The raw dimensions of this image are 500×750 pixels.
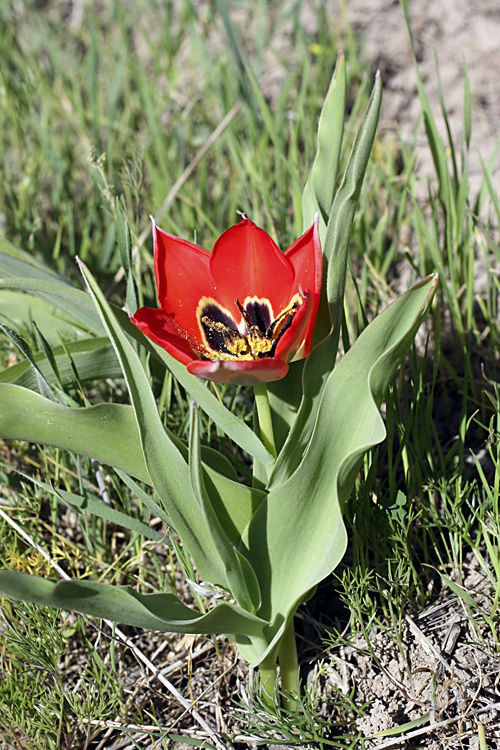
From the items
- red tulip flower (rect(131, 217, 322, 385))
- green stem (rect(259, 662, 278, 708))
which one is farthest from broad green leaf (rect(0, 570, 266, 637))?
red tulip flower (rect(131, 217, 322, 385))

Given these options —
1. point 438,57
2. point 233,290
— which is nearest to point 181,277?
point 233,290

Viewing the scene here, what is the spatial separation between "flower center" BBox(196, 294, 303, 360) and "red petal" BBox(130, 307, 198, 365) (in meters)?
0.06

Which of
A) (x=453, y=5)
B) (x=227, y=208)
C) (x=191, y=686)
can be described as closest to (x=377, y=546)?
(x=191, y=686)

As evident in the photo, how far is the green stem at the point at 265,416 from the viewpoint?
105 centimetres

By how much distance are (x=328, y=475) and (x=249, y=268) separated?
1.14ft

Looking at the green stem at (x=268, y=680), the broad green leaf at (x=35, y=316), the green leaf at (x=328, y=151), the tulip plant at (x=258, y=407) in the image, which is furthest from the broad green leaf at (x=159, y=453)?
the broad green leaf at (x=35, y=316)

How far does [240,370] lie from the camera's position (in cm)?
90

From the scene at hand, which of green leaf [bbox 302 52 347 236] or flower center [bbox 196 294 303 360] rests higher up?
green leaf [bbox 302 52 347 236]

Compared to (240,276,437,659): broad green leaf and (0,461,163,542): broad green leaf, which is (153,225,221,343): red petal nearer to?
(240,276,437,659): broad green leaf

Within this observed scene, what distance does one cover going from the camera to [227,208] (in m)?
2.20

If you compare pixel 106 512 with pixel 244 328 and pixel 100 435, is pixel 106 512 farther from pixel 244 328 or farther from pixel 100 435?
pixel 244 328

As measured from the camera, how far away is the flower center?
3.50ft

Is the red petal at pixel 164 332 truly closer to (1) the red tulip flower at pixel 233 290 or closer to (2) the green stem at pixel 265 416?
(1) the red tulip flower at pixel 233 290

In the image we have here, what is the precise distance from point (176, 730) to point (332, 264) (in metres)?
0.86
